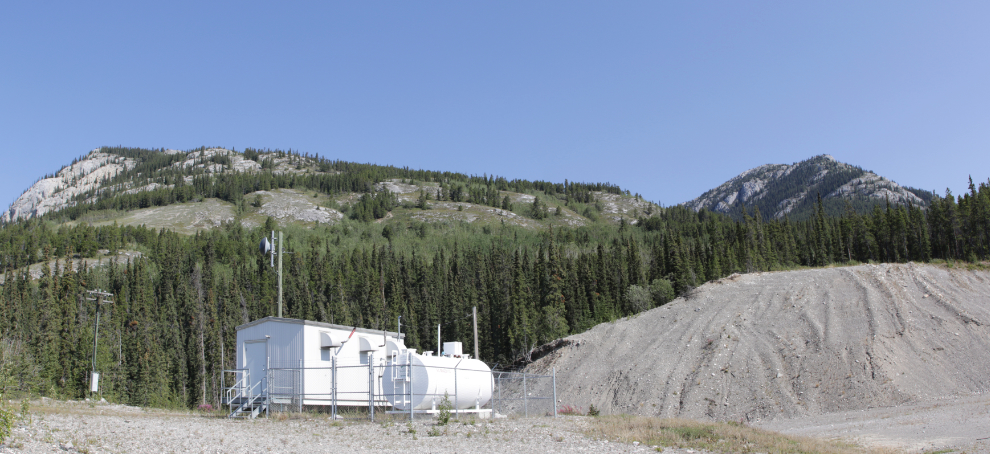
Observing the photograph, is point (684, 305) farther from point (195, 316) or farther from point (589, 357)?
point (195, 316)

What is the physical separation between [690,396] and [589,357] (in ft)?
44.0

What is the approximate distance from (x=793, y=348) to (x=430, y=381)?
1293 inches

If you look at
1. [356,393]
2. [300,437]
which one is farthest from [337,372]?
[300,437]

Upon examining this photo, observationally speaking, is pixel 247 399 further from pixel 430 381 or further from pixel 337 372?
pixel 430 381

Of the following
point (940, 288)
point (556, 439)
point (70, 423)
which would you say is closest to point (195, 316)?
point (70, 423)

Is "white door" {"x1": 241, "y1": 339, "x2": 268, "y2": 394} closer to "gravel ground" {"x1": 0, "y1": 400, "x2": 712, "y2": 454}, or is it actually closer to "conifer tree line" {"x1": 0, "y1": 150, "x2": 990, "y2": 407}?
"gravel ground" {"x1": 0, "y1": 400, "x2": 712, "y2": 454}

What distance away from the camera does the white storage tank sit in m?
22.1

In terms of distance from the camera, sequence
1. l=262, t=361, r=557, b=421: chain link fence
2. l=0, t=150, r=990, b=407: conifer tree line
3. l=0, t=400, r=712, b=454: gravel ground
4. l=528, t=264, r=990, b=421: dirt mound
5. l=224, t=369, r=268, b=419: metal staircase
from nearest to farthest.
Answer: l=0, t=400, r=712, b=454: gravel ground, l=262, t=361, r=557, b=421: chain link fence, l=224, t=369, r=268, b=419: metal staircase, l=528, t=264, r=990, b=421: dirt mound, l=0, t=150, r=990, b=407: conifer tree line

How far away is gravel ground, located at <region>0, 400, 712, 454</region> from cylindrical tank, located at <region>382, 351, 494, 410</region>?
5.80 ft

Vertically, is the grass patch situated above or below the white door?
below

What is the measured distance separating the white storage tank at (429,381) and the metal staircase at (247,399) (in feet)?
17.0

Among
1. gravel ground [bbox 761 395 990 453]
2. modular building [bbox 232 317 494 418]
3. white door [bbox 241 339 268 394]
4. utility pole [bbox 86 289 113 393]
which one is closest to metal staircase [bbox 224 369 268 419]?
modular building [bbox 232 317 494 418]

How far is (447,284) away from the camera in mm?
96062

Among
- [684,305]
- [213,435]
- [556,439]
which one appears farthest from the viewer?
[684,305]
